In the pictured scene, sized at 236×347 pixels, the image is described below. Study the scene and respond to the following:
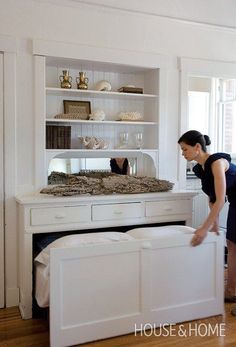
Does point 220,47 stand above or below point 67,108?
above

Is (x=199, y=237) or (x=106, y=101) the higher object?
(x=106, y=101)

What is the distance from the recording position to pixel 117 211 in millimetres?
2945

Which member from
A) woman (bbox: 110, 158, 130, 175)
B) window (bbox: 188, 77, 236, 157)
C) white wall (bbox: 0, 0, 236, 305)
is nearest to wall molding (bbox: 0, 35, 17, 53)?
white wall (bbox: 0, 0, 236, 305)

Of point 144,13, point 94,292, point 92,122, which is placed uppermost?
point 144,13

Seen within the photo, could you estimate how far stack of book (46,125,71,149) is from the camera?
312 cm

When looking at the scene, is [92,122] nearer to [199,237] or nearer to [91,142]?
[91,142]

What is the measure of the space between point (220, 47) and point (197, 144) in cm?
157

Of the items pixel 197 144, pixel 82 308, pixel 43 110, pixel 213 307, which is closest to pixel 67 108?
pixel 43 110

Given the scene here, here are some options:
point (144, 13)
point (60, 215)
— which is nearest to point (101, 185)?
point (60, 215)

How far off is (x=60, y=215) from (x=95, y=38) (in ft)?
5.20

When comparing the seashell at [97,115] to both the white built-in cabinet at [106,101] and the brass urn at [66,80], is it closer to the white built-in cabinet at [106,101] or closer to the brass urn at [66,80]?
the white built-in cabinet at [106,101]

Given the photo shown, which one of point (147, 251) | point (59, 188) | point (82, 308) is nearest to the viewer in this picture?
point (82, 308)

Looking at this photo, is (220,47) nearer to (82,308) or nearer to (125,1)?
(125,1)

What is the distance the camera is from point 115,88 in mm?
3498
